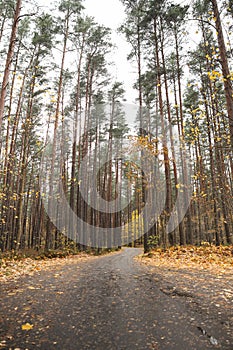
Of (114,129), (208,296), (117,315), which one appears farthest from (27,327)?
(114,129)

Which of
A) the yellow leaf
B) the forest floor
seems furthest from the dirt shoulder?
the yellow leaf

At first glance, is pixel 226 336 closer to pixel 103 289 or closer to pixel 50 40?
pixel 103 289

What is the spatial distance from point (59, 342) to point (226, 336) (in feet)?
6.15

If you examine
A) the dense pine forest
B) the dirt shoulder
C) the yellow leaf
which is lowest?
the yellow leaf

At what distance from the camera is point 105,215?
2627cm

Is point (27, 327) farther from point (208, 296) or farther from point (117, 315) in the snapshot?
point (208, 296)

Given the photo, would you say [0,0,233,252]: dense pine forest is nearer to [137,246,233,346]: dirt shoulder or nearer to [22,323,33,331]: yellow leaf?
[137,246,233,346]: dirt shoulder

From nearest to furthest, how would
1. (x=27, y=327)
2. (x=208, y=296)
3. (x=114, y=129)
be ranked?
(x=27, y=327) → (x=208, y=296) → (x=114, y=129)

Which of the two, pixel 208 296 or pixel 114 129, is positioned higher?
pixel 114 129

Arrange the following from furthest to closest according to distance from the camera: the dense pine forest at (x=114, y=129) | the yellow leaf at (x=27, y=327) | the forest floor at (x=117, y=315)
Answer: the dense pine forest at (x=114, y=129)
the yellow leaf at (x=27, y=327)
the forest floor at (x=117, y=315)

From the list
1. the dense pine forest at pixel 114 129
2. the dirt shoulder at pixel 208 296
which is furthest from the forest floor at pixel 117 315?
the dense pine forest at pixel 114 129

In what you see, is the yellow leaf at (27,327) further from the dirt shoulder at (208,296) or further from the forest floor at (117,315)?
the dirt shoulder at (208,296)

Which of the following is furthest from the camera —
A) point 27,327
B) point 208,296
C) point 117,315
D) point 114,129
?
point 114,129

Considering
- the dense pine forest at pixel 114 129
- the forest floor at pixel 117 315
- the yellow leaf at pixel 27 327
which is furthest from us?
the dense pine forest at pixel 114 129
